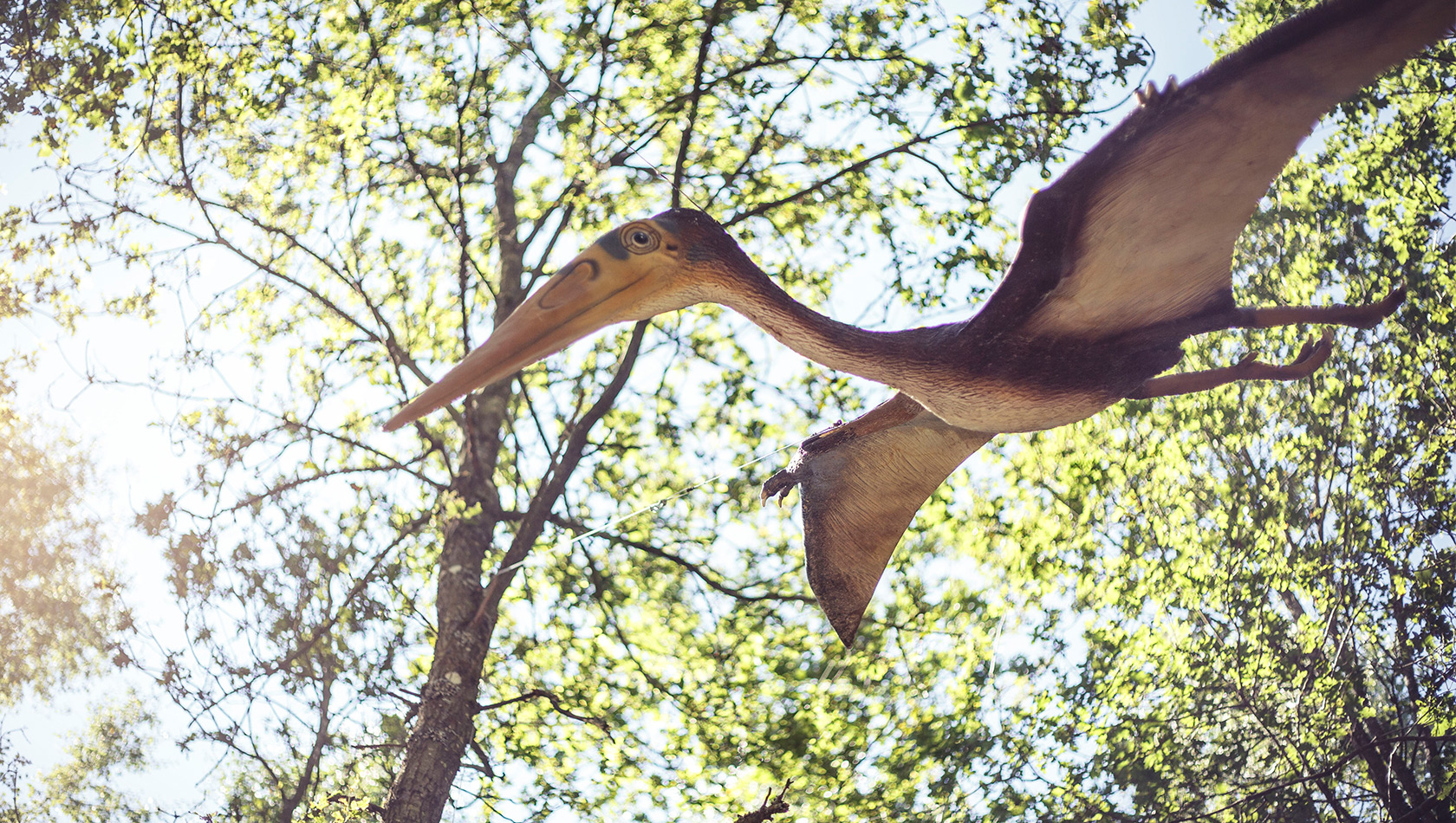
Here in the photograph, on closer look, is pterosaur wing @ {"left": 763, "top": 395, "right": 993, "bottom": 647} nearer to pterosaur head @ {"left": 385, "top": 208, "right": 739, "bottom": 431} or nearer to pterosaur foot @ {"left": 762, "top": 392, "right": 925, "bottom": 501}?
pterosaur foot @ {"left": 762, "top": 392, "right": 925, "bottom": 501}

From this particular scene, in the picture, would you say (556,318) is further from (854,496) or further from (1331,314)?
(1331,314)

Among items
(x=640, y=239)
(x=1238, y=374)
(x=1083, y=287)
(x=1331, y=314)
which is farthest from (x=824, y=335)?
(x=1331, y=314)

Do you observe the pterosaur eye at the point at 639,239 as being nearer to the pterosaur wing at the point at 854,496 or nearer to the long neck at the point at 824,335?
the long neck at the point at 824,335

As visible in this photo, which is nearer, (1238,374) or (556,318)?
(556,318)

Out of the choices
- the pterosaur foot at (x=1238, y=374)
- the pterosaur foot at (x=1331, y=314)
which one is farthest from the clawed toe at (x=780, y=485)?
the pterosaur foot at (x=1331, y=314)

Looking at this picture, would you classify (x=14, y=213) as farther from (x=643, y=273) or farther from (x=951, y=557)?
(x=951, y=557)

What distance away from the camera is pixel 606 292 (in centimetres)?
232

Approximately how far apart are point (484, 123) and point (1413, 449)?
5.54 metres

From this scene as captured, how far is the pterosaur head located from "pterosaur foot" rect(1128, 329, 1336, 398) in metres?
1.18

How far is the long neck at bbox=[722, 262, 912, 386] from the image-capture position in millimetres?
2398

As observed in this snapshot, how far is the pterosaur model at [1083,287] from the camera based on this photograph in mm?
2189

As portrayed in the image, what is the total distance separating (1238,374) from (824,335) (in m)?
1.10

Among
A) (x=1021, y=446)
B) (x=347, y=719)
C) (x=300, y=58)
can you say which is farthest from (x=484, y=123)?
(x=1021, y=446)

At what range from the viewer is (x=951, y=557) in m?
6.43
